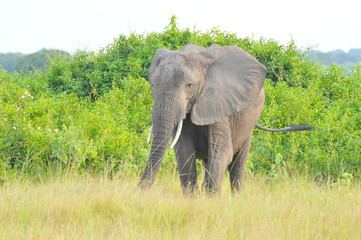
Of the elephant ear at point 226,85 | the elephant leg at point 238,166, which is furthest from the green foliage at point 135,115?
the elephant ear at point 226,85

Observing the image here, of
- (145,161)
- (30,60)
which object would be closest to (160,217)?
(145,161)

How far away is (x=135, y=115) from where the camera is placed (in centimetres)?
923

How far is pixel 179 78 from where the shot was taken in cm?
493

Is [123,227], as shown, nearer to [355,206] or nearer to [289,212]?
[289,212]

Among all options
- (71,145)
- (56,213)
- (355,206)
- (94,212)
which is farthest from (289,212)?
(71,145)

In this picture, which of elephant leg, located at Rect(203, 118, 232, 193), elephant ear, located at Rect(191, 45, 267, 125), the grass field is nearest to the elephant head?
elephant ear, located at Rect(191, 45, 267, 125)

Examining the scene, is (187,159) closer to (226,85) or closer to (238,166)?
(226,85)

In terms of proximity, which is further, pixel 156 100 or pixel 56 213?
pixel 156 100

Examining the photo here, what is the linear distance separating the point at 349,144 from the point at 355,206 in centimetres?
330

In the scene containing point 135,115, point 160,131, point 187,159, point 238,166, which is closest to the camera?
point 160,131

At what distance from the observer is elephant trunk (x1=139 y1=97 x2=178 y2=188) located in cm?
489

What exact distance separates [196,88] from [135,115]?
4.20 metres

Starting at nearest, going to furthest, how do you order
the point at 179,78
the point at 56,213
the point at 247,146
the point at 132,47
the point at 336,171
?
the point at 56,213, the point at 179,78, the point at 247,146, the point at 336,171, the point at 132,47

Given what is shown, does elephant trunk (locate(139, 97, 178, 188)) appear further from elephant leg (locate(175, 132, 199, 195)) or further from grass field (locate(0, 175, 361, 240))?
elephant leg (locate(175, 132, 199, 195))
